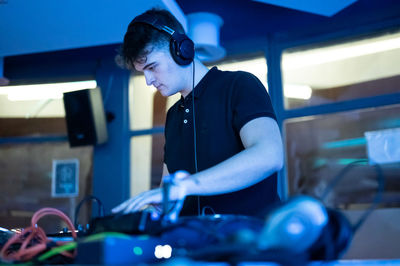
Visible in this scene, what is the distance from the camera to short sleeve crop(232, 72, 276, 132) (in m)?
1.18

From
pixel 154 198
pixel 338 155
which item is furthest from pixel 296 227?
pixel 338 155

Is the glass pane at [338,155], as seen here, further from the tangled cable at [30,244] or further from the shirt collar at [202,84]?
the tangled cable at [30,244]

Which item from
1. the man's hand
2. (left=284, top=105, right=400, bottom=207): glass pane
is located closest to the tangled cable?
the man's hand

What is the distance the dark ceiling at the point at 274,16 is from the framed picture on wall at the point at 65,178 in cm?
200

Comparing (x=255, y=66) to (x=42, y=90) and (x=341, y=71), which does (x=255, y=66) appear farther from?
(x=42, y=90)

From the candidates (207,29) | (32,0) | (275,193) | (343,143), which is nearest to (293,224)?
(275,193)

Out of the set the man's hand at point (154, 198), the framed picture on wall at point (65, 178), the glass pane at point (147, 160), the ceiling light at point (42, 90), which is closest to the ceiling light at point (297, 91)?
the glass pane at point (147, 160)

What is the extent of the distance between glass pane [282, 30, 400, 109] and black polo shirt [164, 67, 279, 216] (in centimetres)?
235

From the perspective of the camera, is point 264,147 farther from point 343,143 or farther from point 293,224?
point 343,143

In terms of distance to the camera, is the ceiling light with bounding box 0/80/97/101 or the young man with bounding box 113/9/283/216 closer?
the young man with bounding box 113/9/283/216

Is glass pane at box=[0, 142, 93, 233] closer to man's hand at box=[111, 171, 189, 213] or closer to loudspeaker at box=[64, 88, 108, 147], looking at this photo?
loudspeaker at box=[64, 88, 108, 147]

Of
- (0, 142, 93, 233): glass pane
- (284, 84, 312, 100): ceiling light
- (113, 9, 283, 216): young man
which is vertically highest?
(284, 84, 312, 100): ceiling light

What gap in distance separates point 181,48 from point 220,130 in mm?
→ 298

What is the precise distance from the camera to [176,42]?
4.50ft
